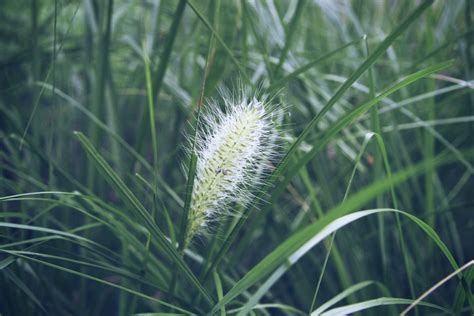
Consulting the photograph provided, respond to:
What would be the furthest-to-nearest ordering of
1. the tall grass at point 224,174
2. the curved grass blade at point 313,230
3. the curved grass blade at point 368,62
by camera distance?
the tall grass at point 224,174, the curved grass blade at point 368,62, the curved grass blade at point 313,230

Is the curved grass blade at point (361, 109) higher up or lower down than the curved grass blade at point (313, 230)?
higher up

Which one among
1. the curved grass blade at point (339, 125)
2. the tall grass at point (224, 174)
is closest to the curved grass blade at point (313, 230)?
the tall grass at point (224, 174)

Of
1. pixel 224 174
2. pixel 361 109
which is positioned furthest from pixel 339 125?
pixel 224 174

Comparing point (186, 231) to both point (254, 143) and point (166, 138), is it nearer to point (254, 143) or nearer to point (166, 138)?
point (254, 143)

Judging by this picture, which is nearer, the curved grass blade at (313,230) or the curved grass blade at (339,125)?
the curved grass blade at (313,230)

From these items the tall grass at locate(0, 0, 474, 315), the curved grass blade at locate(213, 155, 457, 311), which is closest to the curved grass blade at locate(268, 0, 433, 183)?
the tall grass at locate(0, 0, 474, 315)

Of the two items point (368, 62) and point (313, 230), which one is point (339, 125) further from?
point (313, 230)

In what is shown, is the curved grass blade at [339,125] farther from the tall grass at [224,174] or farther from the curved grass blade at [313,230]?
the curved grass blade at [313,230]

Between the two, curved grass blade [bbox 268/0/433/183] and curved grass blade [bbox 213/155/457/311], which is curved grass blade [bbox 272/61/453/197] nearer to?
curved grass blade [bbox 268/0/433/183]

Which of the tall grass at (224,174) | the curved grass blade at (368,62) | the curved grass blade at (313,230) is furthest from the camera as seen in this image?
the tall grass at (224,174)

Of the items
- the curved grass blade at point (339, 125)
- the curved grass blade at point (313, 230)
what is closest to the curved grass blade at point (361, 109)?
the curved grass blade at point (339, 125)
